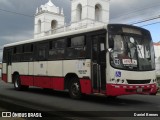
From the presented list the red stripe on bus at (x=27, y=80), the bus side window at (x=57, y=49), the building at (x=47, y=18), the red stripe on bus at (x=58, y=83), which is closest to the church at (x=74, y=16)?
the building at (x=47, y=18)

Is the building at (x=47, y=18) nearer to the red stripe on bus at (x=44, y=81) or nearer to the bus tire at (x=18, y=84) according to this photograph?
the bus tire at (x=18, y=84)

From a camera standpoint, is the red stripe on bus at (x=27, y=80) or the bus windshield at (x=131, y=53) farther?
the red stripe on bus at (x=27, y=80)

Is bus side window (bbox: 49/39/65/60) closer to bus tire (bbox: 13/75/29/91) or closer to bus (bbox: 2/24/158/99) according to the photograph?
bus (bbox: 2/24/158/99)

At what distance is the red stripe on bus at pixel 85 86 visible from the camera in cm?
1443

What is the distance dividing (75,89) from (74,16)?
168 feet

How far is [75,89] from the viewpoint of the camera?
616 inches

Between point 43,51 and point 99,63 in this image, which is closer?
point 99,63

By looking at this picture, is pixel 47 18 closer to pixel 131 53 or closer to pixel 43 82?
pixel 43 82

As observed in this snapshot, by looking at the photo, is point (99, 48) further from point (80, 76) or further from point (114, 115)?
point (114, 115)

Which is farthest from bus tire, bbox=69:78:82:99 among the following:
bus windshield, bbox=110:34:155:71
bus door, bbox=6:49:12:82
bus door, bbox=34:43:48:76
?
bus door, bbox=6:49:12:82

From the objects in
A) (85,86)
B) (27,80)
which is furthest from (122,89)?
(27,80)

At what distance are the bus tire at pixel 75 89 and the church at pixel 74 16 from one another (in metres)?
43.1

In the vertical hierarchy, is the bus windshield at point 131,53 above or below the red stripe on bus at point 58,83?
above

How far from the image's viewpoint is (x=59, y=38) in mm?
16828
